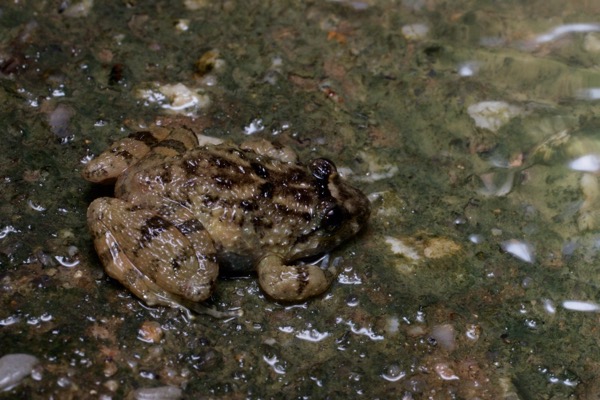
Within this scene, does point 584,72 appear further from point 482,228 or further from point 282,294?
point 282,294

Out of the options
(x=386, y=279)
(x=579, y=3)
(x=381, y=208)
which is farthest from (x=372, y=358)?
(x=579, y=3)

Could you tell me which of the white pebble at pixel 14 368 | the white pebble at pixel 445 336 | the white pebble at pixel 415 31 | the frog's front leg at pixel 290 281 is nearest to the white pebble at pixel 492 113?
the white pebble at pixel 415 31

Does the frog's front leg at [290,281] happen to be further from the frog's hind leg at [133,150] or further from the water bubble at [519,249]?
the water bubble at [519,249]

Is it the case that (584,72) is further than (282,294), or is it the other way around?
(584,72)

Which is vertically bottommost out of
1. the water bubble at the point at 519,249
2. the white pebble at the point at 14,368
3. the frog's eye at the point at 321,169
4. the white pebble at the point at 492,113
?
the water bubble at the point at 519,249

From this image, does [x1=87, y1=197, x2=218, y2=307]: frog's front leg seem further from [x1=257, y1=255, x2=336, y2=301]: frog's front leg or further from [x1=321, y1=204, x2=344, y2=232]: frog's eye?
[x1=321, y1=204, x2=344, y2=232]: frog's eye

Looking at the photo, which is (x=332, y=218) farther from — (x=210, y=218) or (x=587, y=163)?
(x=587, y=163)

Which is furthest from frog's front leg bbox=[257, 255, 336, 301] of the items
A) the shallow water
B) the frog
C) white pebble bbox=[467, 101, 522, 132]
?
white pebble bbox=[467, 101, 522, 132]
